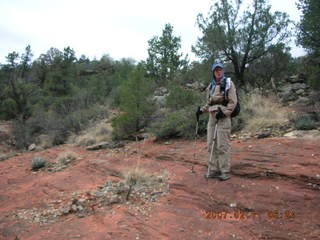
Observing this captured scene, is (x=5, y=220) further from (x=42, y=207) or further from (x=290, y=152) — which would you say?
(x=290, y=152)

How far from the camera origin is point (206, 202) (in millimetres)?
3973

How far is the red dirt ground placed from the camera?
3240mm

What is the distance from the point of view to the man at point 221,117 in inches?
176

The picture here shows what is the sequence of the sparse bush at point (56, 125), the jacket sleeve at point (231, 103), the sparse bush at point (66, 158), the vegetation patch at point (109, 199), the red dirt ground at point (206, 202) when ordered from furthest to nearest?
the sparse bush at point (56, 125) → the sparse bush at point (66, 158) → the jacket sleeve at point (231, 103) → the vegetation patch at point (109, 199) → the red dirt ground at point (206, 202)

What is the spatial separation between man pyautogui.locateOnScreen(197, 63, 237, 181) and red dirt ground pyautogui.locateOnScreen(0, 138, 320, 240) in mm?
313

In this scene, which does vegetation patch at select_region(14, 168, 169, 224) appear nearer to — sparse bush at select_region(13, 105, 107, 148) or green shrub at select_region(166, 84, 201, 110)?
green shrub at select_region(166, 84, 201, 110)

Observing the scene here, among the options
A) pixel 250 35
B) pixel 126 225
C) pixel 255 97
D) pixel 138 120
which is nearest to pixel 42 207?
pixel 126 225

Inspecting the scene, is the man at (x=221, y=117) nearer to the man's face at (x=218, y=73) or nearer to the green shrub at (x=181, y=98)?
the man's face at (x=218, y=73)

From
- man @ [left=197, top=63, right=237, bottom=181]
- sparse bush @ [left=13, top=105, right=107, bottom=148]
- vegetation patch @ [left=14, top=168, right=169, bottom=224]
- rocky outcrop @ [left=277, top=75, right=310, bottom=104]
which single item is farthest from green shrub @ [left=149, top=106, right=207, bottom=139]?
sparse bush @ [left=13, top=105, right=107, bottom=148]

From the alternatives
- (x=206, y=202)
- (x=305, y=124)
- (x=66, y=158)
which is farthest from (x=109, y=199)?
(x=305, y=124)

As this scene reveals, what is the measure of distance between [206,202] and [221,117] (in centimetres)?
147

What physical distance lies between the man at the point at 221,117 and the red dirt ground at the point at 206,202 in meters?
0.31

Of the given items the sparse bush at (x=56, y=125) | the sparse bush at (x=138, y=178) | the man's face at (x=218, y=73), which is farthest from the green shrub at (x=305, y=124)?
the sparse bush at (x=56, y=125)

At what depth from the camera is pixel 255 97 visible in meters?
8.48
